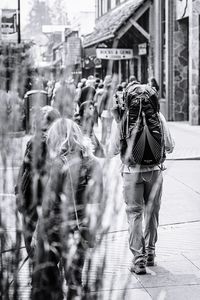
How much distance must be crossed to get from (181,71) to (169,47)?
3.46ft

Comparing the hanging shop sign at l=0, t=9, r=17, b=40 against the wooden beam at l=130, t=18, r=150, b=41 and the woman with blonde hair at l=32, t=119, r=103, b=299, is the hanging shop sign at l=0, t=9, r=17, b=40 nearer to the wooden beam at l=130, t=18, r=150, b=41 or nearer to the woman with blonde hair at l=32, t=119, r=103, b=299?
the woman with blonde hair at l=32, t=119, r=103, b=299

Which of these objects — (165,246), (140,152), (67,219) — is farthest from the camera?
(165,246)

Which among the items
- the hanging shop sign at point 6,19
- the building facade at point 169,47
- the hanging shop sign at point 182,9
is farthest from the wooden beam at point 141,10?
the hanging shop sign at point 6,19

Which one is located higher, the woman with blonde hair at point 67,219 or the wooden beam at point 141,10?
the wooden beam at point 141,10

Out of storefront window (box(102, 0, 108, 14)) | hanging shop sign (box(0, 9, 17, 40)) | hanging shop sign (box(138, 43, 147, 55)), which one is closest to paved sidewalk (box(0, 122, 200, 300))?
hanging shop sign (box(0, 9, 17, 40))

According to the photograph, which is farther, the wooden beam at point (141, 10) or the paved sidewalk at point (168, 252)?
the wooden beam at point (141, 10)

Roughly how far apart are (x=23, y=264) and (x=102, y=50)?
21145mm

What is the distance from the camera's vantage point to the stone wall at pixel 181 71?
25938 millimetres

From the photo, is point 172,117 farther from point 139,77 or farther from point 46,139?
point 46,139

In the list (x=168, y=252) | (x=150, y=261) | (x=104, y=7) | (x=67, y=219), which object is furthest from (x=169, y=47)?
(x=67, y=219)

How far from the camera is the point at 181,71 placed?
26.1m

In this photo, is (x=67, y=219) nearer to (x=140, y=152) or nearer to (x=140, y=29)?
(x=140, y=152)

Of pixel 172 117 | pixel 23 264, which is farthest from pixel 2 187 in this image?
pixel 172 117

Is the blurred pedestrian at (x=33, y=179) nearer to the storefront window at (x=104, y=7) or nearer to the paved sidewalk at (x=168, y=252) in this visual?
the paved sidewalk at (x=168, y=252)
